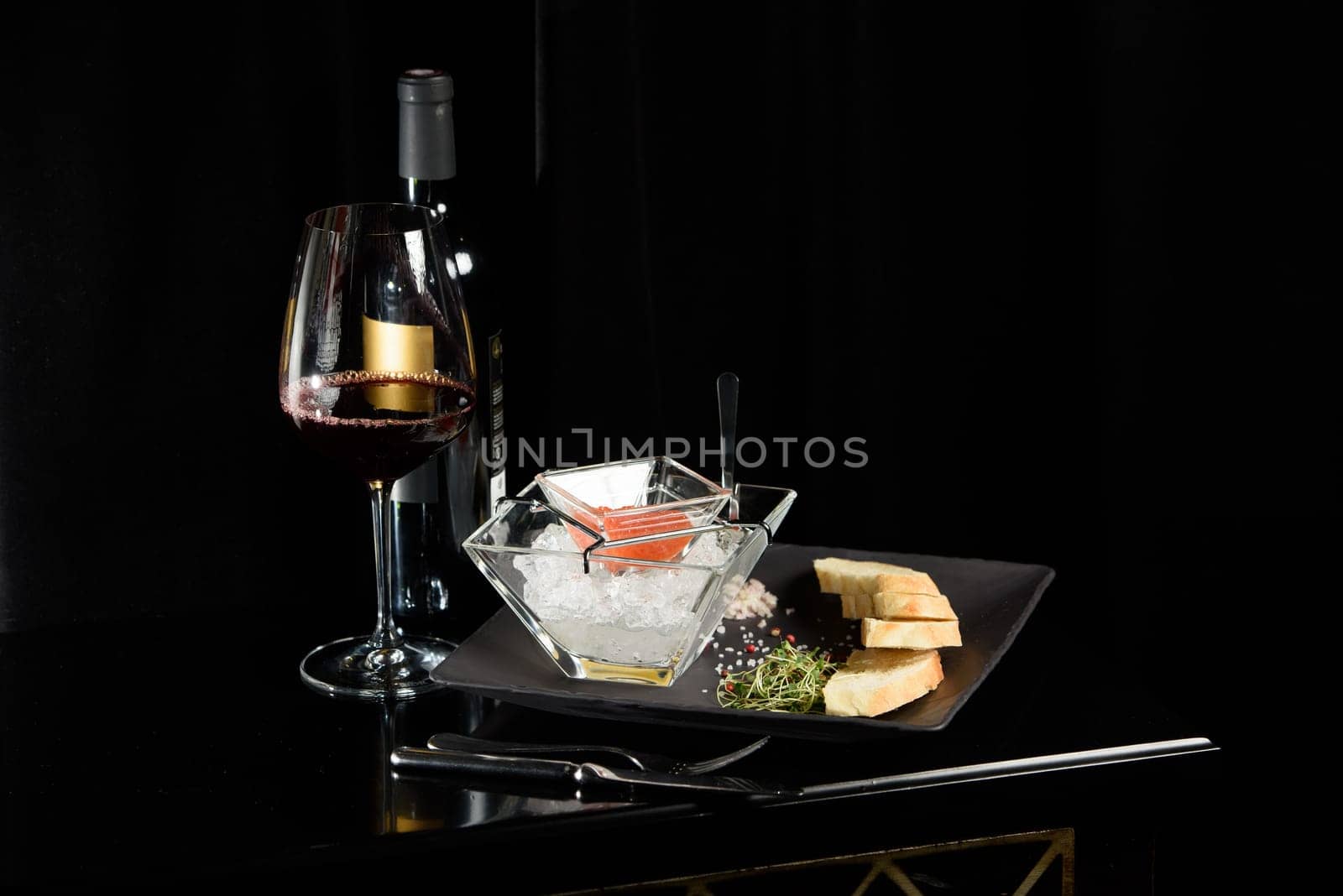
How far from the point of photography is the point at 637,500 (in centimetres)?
123

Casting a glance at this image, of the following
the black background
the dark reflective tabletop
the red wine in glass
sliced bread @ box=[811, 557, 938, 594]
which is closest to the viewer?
the dark reflective tabletop

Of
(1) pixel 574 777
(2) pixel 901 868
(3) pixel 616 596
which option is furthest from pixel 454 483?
(2) pixel 901 868

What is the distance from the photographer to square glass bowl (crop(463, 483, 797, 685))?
107 centimetres

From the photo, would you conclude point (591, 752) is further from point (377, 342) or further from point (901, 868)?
point (377, 342)

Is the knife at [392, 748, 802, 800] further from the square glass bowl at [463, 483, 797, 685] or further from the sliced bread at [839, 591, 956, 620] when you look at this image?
the sliced bread at [839, 591, 956, 620]

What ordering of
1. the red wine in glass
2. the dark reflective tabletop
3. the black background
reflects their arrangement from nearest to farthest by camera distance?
1. the dark reflective tabletop
2. the red wine in glass
3. the black background

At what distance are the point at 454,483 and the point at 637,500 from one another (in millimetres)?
155

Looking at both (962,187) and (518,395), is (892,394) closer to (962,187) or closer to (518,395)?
(962,187)

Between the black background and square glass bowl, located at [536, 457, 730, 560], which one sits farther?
the black background

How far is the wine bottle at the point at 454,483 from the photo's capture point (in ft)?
4.02

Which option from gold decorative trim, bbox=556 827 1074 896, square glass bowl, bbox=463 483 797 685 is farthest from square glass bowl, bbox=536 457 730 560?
gold decorative trim, bbox=556 827 1074 896

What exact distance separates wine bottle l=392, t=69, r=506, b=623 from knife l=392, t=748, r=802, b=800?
0.27m

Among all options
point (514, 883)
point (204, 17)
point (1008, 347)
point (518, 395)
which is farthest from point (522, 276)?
point (514, 883)

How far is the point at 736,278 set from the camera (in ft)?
4.93
